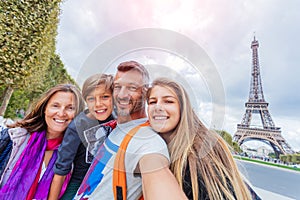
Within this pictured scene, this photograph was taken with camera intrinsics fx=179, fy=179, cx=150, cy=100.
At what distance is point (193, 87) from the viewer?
0.68 m

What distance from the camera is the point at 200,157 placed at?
0.62 m

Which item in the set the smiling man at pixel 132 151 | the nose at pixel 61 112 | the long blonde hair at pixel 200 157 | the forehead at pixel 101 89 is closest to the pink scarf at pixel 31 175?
the nose at pixel 61 112

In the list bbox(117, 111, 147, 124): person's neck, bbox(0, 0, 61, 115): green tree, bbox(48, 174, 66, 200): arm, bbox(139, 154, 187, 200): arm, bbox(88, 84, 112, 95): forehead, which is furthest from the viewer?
bbox(0, 0, 61, 115): green tree

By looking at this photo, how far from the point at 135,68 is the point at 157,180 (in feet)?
1.32

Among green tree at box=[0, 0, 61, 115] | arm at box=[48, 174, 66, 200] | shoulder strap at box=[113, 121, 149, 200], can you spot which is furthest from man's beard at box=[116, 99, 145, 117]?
green tree at box=[0, 0, 61, 115]

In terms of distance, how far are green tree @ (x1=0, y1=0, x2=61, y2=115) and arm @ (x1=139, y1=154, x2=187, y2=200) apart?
12.2ft

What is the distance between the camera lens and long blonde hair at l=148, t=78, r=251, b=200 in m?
0.59

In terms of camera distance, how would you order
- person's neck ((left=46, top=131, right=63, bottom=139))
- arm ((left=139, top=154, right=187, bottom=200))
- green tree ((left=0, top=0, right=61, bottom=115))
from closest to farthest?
arm ((left=139, top=154, right=187, bottom=200)), person's neck ((left=46, top=131, right=63, bottom=139)), green tree ((left=0, top=0, right=61, bottom=115))

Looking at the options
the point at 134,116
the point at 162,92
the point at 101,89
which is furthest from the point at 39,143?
the point at 162,92

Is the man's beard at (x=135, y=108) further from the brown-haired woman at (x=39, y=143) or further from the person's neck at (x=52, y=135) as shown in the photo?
the person's neck at (x=52, y=135)

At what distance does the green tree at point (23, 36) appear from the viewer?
3090 millimetres

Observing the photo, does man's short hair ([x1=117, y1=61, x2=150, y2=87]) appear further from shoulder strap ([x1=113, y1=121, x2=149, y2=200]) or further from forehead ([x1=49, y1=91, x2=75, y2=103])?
forehead ([x1=49, y1=91, x2=75, y2=103])

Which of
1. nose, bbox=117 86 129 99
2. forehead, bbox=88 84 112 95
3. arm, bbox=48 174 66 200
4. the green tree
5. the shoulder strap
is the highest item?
the green tree

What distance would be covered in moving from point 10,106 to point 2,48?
5579 millimetres
